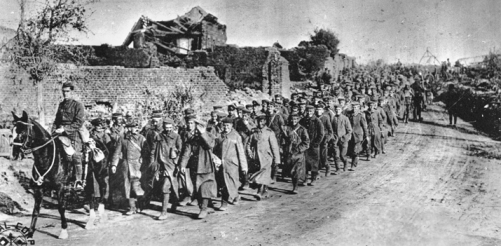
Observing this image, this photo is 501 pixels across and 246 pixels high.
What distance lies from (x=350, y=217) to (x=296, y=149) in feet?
8.03

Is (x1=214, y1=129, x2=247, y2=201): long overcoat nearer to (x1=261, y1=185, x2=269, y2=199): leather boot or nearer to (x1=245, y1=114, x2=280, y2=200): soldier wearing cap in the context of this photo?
(x1=245, y1=114, x2=280, y2=200): soldier wearing cap

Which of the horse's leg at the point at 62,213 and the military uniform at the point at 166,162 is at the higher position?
the military uniform at the point at 166,162

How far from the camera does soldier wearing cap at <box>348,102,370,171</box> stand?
471 inches

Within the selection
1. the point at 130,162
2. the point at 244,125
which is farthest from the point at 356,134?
the point at 130,162

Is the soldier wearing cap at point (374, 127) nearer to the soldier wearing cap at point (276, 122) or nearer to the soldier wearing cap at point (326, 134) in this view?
the soldier wearing cap at point (326, 134)

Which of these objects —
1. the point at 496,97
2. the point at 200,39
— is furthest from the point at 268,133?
the point at 200,39

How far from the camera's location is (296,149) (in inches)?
380

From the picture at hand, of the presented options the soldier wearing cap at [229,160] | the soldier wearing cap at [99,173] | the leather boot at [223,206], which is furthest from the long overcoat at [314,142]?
the soldier wearing cap at [99,173]

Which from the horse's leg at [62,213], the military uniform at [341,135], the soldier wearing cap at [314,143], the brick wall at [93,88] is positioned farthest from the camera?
the brick wall at [93,88]

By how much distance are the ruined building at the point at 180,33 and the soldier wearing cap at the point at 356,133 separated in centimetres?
2474

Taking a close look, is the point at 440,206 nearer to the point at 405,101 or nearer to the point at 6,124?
the point at 405,101

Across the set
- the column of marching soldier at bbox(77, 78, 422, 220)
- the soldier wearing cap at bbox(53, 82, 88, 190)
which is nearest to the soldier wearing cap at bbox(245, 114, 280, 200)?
the column of marching soldier at bbox(77, 78, 422, 220)

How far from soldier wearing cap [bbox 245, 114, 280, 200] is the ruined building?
2707cm

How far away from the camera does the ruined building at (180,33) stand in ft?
118
